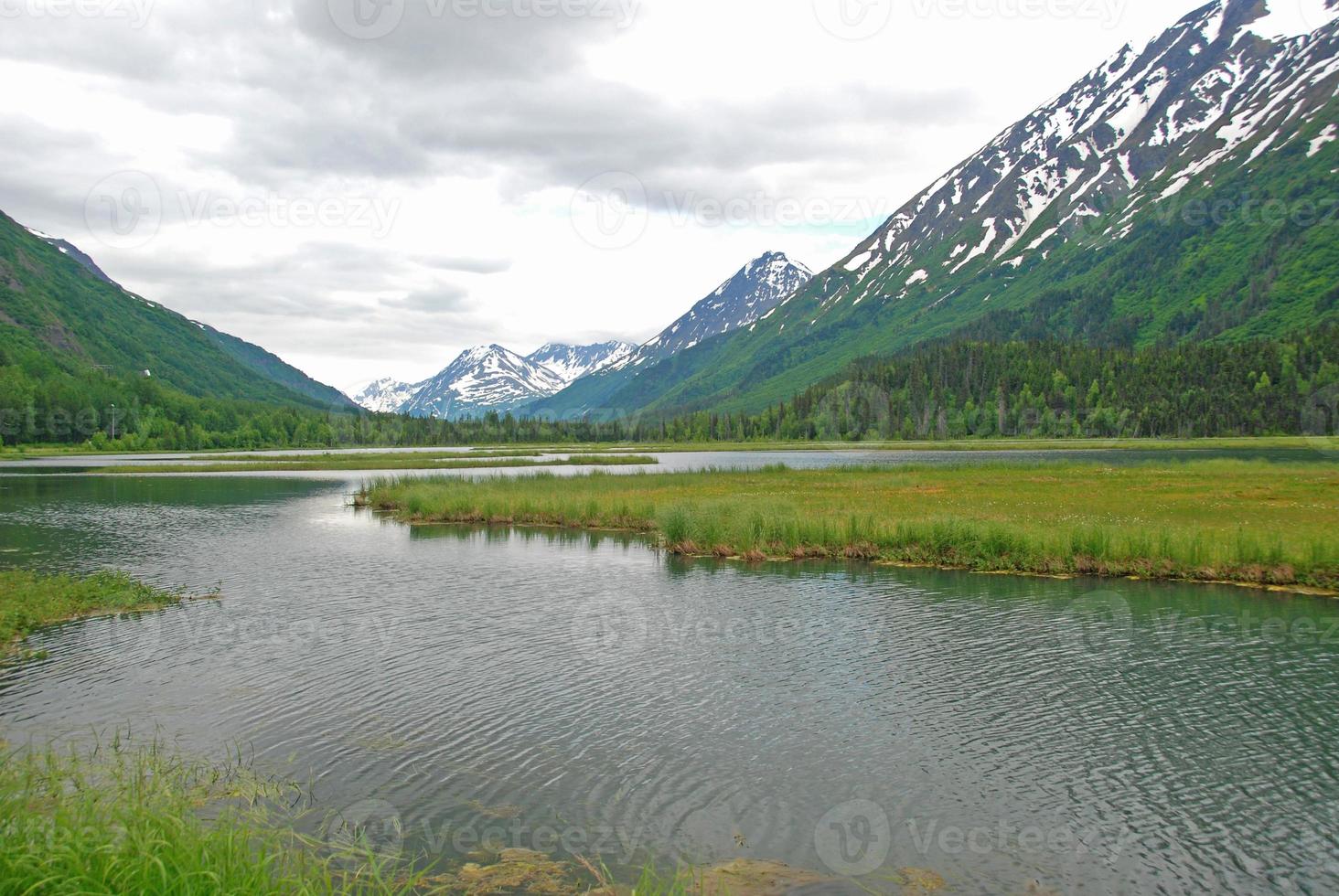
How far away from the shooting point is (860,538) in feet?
143

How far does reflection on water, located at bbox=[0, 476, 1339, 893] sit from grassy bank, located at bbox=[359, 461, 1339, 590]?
3007mm

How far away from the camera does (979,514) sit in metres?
49.5

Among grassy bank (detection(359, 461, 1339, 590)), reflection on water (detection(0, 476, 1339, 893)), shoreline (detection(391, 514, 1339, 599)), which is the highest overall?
grassy bank (detection(359, 461, 1339, 590))

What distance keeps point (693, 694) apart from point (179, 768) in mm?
11748

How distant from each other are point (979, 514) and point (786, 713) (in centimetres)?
3359

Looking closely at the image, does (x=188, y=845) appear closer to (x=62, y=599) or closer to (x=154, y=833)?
(x=154, y=833)

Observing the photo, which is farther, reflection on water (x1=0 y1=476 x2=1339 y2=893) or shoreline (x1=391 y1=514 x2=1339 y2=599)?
shoreline (x1=391 y1=514 x2=1339 y2=599)

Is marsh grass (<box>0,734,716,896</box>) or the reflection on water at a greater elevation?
marsh grass (<box>0,734,716,896</box>)

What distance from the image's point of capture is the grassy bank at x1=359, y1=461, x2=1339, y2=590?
1425 inches

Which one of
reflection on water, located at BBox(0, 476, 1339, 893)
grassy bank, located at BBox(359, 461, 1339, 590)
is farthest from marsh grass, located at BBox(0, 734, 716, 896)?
grassy bank, located at BBox(359, 461, 1339, 590)

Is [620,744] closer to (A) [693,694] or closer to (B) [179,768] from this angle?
(A) [693,694]

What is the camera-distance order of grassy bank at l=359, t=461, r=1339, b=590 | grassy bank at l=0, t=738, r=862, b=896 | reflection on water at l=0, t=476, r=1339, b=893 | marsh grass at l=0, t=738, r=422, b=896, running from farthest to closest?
grassy bank at l=359, t=461, r=1339, b=590
reflection on water at l=0, t=476, r=1339, b=893
grassy bank at l=0, t=738, r=862, b=896
marsh grass at l=0, t=738, r=422, b=896

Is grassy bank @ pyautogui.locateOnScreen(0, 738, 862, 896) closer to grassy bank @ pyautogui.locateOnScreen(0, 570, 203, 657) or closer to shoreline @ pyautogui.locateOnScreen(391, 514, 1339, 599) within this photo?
grassy bank @ pyautogui.locateOnScreen(0, 570, 203, 657)

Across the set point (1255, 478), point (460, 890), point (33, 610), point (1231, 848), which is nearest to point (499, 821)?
point (460, 890)
